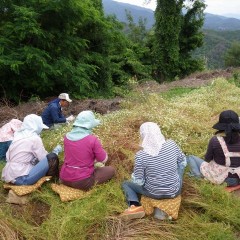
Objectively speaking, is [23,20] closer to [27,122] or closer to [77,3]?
[77,3]

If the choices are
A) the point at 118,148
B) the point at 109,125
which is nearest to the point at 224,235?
the point at 118,148

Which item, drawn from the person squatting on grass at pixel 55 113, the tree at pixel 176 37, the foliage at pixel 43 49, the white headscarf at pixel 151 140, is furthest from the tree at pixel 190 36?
the white headscarf at pixel 151 140

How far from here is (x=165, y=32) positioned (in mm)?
21516

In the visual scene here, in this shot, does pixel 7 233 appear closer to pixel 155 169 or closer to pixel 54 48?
pixel 155 169

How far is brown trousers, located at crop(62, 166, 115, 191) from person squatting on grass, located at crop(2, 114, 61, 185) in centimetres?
37

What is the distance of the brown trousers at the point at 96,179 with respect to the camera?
160 inches

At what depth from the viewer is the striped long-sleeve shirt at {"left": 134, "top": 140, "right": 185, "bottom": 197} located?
3.53 meters

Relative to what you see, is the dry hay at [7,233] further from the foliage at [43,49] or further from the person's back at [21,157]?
the foliage at [43,49]

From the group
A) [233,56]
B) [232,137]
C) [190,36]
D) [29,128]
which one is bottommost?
[233,56]

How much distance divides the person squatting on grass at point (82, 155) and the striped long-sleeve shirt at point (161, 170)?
63 centimetres

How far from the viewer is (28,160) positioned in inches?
171

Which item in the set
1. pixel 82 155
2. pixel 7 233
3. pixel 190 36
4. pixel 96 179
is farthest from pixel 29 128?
pixel 190 36

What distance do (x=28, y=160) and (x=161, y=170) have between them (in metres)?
1.82

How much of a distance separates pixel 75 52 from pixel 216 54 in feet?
237
